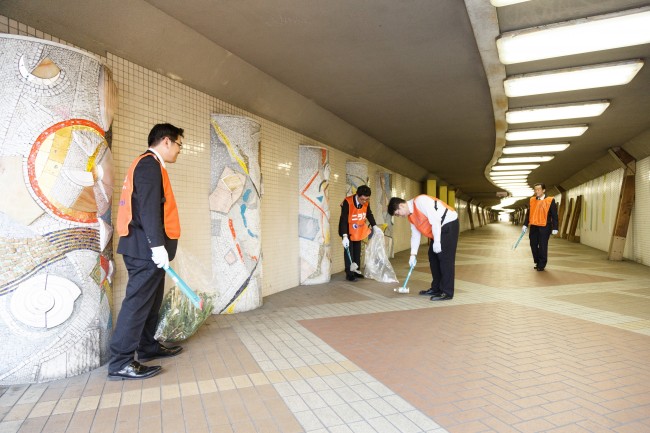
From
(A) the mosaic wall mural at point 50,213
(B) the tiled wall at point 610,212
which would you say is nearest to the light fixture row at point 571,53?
Answer: (A) the mosaic wall mural at point 50,213

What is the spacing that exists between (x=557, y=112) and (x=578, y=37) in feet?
12.5

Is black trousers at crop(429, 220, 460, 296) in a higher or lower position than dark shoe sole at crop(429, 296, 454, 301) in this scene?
higher

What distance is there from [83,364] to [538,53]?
5969mm

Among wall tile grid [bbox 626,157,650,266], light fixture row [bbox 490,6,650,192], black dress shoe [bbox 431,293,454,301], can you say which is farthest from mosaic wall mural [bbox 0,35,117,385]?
wall tile grid [bbox 626,157,650,266]

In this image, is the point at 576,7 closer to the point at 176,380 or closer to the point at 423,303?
the point at 423,303

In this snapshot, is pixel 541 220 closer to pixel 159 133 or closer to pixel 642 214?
pixel 642 214

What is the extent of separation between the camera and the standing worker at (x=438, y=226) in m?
6.30

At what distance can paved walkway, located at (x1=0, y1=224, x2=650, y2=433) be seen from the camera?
2.71 m

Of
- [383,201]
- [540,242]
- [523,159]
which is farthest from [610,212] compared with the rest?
[383,201]

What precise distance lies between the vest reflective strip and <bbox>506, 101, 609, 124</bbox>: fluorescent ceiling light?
3583 mm

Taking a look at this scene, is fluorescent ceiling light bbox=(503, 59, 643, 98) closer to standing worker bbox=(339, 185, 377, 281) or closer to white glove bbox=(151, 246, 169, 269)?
standing worker bbox=(339, 185, 377, 281)

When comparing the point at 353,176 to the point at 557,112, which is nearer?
the point at 557,112

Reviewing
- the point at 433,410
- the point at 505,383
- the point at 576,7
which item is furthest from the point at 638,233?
the point at 433,410

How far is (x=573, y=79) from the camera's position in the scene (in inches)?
252
